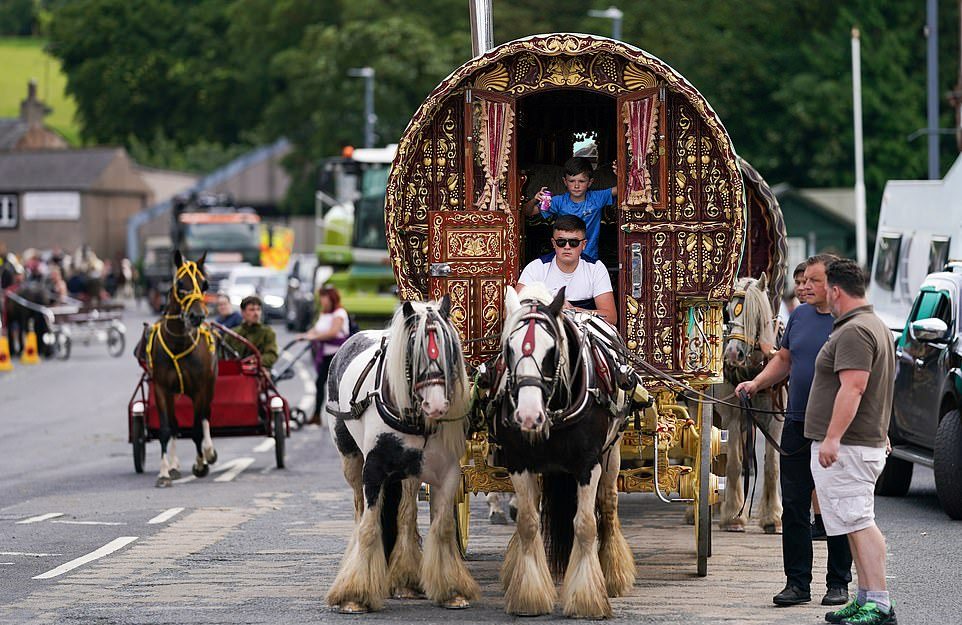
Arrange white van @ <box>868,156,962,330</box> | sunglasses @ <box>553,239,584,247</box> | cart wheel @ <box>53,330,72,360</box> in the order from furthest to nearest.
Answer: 1. cart wheel @ <box>53,330,72,360</box>
2. white van @ <box>868,156,962,330</box>
3. sunglasses @ <box>553,239,584,247</box>

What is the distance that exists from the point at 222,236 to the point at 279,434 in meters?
43.8

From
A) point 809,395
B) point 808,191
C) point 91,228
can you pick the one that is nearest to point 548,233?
point 809,395

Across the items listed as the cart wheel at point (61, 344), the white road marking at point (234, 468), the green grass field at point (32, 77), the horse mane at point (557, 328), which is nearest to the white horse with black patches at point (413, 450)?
the horse mane at point (557, 328)

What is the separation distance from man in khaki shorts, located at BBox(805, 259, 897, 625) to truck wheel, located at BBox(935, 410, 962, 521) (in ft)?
15.7

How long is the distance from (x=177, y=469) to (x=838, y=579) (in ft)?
29.2

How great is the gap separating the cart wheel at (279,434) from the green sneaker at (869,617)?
9776 millimetres

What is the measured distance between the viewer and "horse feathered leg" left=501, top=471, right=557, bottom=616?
9352 millimetres

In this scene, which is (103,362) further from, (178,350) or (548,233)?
(548,233)

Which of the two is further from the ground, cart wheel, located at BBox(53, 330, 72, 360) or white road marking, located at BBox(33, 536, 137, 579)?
white road marking, located at BBox(33, 536, 137, 579)

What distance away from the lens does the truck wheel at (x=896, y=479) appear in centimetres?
1558

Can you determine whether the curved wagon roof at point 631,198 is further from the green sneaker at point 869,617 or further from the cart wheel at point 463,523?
the green sneaker at point 869,617

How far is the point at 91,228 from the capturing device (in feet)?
306

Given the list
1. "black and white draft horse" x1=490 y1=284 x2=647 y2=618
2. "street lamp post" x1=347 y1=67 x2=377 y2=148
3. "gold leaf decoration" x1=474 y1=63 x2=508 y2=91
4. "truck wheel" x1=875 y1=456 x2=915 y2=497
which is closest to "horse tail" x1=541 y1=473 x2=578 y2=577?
"black and white draft horse" x1=490 y1=284 x2=647 y2=618

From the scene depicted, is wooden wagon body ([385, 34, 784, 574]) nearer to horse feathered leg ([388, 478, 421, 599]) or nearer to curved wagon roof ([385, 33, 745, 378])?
curved wagon roof ([385, 33, 745, 378])
